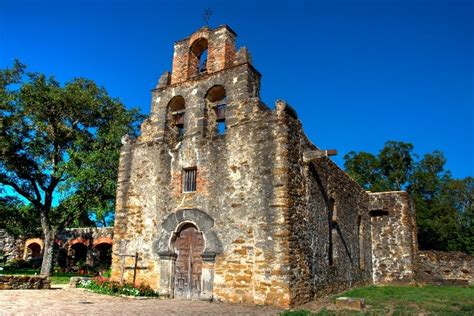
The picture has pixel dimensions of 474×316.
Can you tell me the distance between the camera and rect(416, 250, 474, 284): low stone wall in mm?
18625

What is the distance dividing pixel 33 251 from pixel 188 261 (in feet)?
78.6

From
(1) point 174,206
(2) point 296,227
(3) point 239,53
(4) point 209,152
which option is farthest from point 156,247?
(3) point 239,53

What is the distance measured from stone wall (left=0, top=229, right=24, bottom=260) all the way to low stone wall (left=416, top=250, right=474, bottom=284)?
2725 centimetres

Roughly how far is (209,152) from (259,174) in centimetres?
191

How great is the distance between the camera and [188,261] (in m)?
11.6

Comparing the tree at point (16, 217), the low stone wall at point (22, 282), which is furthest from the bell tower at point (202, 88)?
the tree at point (16, 217)

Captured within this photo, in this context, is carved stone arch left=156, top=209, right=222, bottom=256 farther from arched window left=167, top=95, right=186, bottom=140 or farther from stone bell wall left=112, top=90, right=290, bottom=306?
arched window left=167, top=95, right=186, bottom=140

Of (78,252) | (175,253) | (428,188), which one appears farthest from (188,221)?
(428,188)

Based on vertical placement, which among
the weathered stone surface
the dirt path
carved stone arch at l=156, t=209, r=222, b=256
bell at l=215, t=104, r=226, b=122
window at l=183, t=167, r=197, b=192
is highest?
bell at l=215, t=104, r=226, b=122

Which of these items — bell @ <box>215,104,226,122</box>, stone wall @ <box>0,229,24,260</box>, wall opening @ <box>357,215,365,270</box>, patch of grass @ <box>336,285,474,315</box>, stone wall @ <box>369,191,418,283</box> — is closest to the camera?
patch of grass @ <box>336,285,474,315</box>

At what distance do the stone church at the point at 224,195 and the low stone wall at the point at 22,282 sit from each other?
222cm

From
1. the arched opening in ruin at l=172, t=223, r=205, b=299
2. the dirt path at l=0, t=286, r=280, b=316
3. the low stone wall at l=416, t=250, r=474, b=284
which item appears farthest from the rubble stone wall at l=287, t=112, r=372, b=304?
the low stone wall at l=416, t=250, r=474, b=284

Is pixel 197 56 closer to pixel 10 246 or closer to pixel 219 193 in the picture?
pixel 219 193

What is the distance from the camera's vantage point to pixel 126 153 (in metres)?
13.9
